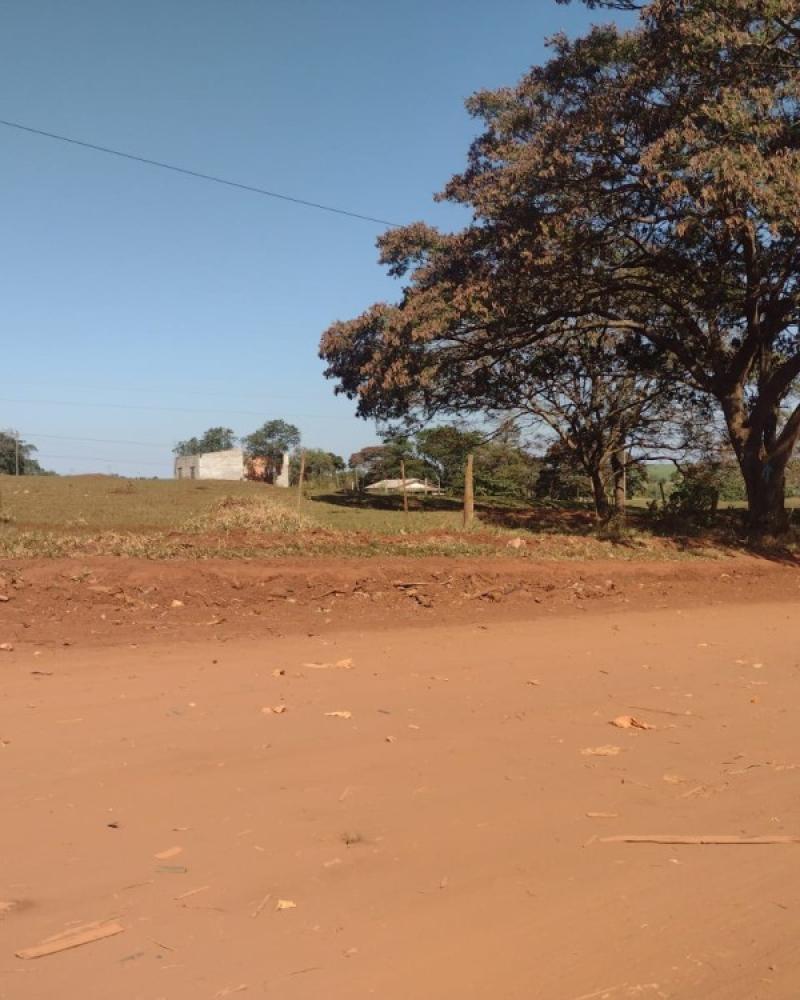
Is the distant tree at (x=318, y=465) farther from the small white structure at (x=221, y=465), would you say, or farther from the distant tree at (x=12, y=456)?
the distant tree at (x=12, y=456)

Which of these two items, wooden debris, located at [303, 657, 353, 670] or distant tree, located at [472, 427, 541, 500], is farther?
distant tree, located at [472, 427, 541, 500]

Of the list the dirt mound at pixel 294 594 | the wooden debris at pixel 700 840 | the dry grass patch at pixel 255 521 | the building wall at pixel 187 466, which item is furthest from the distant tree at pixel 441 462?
the wooden debris at pixel 700 840

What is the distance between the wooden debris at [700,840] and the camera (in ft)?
12.2

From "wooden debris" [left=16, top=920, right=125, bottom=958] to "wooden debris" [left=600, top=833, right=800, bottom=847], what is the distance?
2093 millimetres

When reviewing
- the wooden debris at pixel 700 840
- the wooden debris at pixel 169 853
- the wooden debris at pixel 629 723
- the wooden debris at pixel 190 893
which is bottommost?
the wooden debris at pixel 190 893

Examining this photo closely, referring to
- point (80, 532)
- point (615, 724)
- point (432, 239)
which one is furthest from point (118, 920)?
point (432, 239)

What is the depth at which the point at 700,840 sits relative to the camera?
3746mm

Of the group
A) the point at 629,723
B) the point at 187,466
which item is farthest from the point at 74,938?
the point at 187,466

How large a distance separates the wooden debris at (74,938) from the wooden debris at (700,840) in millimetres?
2093

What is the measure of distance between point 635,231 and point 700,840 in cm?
1479

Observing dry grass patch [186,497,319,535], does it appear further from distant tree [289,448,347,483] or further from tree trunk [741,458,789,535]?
distant tree [289,448,347,483]


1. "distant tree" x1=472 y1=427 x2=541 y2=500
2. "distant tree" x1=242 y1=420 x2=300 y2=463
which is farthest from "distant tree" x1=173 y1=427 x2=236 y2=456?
"distant tree" x1=472 y1=427 x2=541 y2=500

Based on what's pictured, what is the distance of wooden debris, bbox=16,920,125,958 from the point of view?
284 cm

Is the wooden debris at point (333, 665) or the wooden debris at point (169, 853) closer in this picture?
the wooden debris at point (169, 853)
